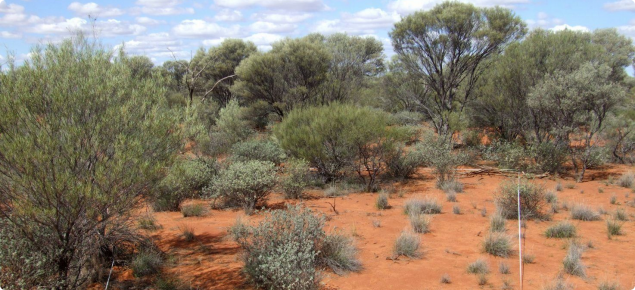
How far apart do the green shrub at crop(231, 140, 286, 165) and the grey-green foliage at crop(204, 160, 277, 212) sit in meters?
3.46

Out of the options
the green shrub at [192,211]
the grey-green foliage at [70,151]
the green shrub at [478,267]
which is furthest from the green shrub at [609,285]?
the green shrub at [192,211]

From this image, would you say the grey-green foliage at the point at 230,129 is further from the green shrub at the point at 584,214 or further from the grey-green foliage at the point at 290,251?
the green shrub at the point at 584,214

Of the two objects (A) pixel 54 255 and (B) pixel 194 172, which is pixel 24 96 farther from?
(B) pixel 194 172

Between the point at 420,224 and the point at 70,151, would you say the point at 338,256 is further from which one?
the point at 70,151

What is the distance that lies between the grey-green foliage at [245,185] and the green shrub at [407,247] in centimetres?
479

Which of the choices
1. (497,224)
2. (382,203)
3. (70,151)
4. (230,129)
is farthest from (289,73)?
(70,151)

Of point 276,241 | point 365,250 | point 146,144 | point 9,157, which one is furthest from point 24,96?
point 365,250

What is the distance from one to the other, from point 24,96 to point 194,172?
8.19 meters

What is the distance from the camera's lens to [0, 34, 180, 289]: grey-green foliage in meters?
5.02

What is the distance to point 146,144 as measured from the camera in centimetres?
603

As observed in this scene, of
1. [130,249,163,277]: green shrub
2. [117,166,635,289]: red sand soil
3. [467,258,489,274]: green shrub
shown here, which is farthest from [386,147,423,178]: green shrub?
[130,249,163,277]: green shrub

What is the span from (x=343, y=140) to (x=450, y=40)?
8910mm

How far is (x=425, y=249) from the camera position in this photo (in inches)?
340

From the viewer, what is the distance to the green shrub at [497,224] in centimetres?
937
